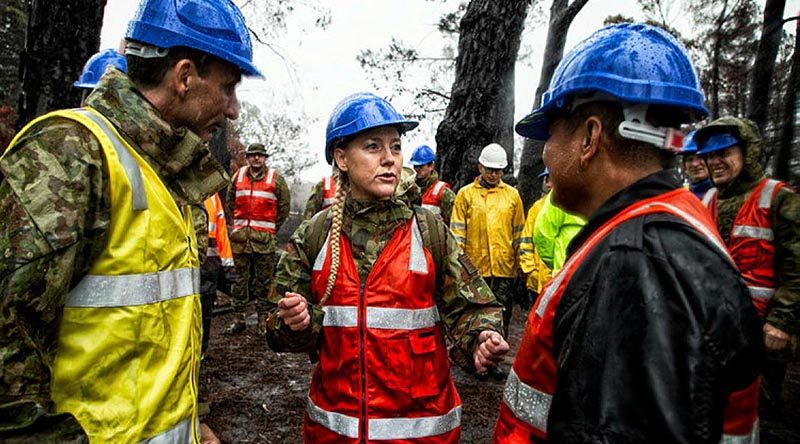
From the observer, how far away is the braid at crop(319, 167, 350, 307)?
2248 mm

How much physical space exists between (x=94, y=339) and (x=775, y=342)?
4.71m

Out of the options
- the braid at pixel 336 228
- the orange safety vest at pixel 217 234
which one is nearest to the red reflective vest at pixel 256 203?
the orange safety vest at pixel 217 234

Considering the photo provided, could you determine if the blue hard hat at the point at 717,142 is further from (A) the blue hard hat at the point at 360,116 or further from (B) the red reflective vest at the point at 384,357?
(B) the red reflective vest at the point at 384,357

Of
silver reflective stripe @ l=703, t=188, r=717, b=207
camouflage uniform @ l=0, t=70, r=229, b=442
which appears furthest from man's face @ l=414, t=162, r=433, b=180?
camouflage uniform @ l=0, t=70, r=229, b=442

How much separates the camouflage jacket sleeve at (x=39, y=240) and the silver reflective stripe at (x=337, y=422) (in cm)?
121

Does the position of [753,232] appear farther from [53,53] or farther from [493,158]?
[53,53]

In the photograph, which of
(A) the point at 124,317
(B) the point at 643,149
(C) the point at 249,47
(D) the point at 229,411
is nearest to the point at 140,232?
(A) the point at 124,317

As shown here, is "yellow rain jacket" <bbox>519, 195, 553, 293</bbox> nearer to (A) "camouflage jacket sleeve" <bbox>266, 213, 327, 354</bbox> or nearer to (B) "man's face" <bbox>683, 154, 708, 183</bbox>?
(B) "man's face" <bbox>683, 154, 708, 183</bbox>

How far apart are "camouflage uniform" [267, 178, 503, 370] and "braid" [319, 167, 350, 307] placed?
48mm

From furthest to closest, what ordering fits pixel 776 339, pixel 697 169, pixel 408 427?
pixel 697 169 → pixel 776 339 → pixel 408 427

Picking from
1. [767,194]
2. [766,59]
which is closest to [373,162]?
[767,194]

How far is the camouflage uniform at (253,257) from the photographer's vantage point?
25.4ft

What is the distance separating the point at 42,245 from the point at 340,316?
51.1 inches

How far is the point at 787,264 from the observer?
4098 mm
